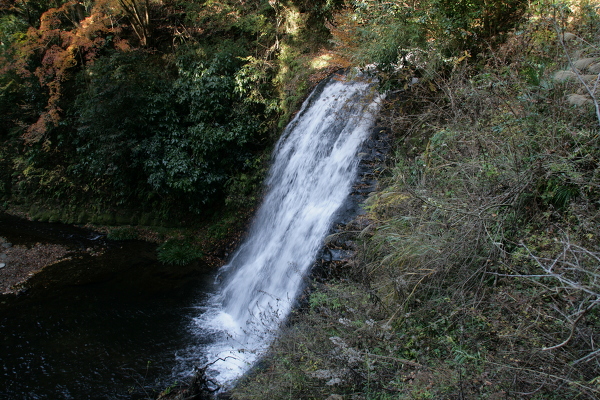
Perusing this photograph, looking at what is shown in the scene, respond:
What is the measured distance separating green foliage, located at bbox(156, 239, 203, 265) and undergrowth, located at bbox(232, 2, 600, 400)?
18.0 ft

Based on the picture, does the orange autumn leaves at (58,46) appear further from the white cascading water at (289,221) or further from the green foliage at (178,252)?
the white cascading water at (289,221)

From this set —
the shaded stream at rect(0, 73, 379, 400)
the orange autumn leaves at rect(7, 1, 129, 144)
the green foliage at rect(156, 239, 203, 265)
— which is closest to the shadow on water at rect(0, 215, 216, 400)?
the shaded stream at rect(0, 73, 379, 400)

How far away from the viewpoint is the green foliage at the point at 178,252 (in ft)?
31.4

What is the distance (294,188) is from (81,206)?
8.14 m

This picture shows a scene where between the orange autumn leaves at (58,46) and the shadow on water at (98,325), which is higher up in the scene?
the orange autumn leaves at (58,46)

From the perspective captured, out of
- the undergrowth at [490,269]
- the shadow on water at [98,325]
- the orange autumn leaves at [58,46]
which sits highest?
the orange autumn leaves at [58,46]

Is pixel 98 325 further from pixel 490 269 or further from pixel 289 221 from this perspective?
→ pixel 490 269

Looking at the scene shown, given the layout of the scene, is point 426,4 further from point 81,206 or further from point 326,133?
point 81,206

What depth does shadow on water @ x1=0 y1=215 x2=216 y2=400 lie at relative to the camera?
5.65 metres

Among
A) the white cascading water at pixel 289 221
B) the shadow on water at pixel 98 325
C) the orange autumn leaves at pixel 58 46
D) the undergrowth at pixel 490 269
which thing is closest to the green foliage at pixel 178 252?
the shadow on water at pixel 98 325

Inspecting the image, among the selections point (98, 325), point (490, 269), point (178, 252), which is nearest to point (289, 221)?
point (178, 252)

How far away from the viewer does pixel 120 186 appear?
1135 cm

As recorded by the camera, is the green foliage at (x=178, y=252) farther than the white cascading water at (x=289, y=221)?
Yes

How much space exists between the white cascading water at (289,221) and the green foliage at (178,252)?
1.16m
